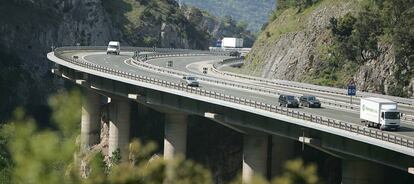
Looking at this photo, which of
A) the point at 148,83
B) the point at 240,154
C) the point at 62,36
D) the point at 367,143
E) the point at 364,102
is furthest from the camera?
the point at 62,36

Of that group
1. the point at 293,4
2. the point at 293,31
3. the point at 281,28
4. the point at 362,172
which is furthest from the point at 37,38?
the point at 362,172

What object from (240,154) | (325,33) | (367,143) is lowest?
(240,154)

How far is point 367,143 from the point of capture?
42.4 meters

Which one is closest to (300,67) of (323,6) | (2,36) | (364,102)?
(323,6)

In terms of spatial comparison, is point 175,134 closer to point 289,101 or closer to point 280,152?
point 280,152

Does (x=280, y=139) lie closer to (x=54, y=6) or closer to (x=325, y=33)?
(x=325, y=33)

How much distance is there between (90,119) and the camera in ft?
315

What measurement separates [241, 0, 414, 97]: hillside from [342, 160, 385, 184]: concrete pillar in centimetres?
2620

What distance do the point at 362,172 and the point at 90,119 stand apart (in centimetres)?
5621

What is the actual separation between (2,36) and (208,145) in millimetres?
74116

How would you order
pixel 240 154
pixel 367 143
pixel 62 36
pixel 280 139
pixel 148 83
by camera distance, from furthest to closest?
1. pixel 62 36
2. pixel 240 154
3. pixel 148 83
4. pixel 280 139
5. pixel 367 143

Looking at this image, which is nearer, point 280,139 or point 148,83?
point 280,139

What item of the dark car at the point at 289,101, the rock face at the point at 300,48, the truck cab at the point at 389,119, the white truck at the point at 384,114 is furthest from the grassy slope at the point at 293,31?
the truck cab at the point at 389,119

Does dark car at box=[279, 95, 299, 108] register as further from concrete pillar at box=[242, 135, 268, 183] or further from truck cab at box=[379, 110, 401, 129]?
truck cab at box=[379, 110, 401, 129]
